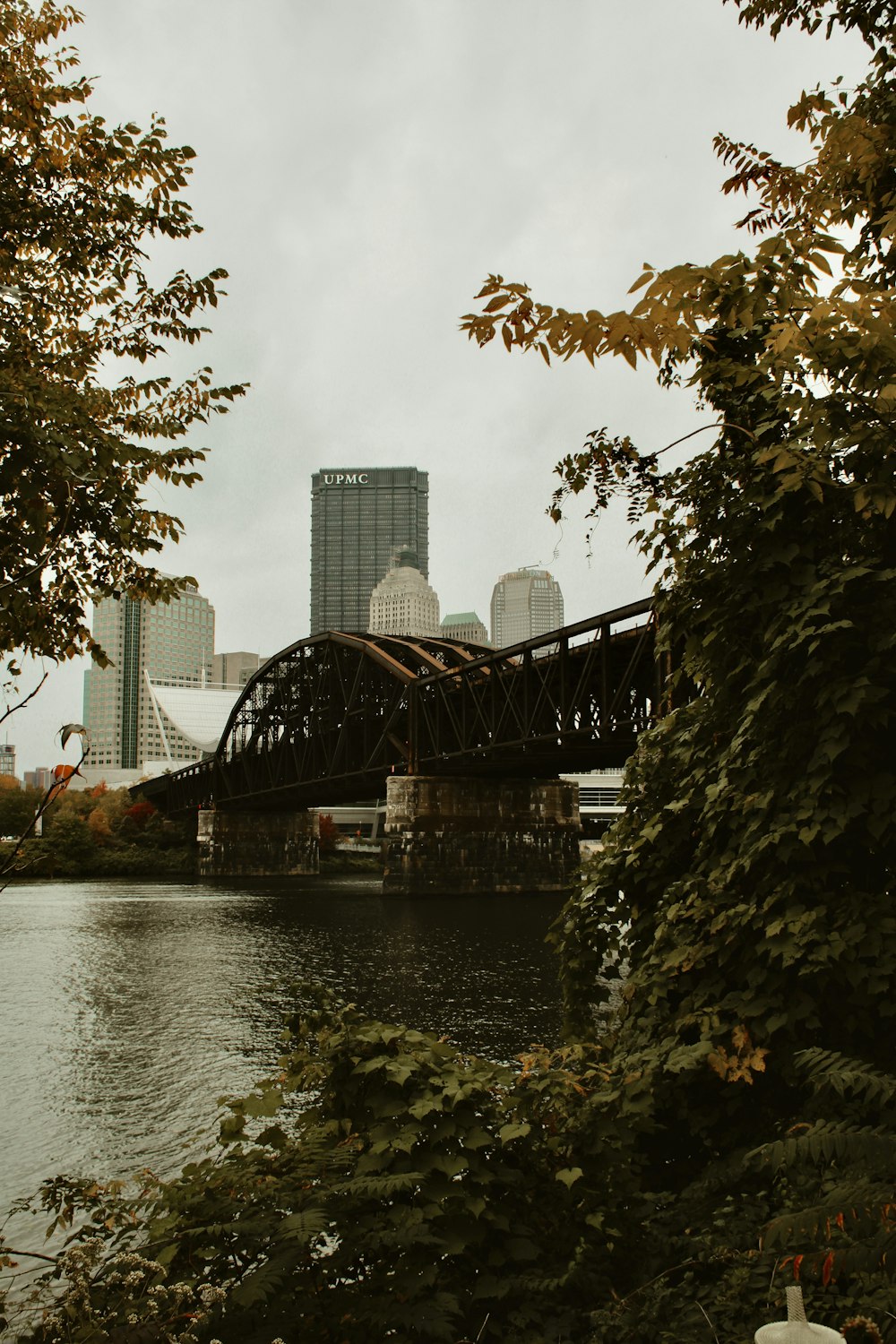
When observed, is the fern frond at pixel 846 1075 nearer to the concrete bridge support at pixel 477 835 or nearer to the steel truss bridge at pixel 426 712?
the steel truss bridge at pixel 426 712

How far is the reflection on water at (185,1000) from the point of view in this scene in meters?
12.7

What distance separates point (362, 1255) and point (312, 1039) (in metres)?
1.73

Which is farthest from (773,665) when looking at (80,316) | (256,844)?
(256,844)

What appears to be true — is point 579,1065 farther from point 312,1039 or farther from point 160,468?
point 160,468

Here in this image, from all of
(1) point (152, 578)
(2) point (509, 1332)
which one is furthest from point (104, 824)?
(2) point (509, 1332)

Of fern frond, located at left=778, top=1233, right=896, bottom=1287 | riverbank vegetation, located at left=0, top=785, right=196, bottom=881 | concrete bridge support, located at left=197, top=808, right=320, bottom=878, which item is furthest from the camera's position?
concrete bridge support, located at left=197, top=808, right=320, bottom=878

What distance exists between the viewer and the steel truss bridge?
4809 centimetres

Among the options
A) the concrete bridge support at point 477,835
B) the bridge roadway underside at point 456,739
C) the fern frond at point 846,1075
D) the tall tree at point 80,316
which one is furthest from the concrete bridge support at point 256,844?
the fern frond at point 846,1075

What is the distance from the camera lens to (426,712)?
67.9m

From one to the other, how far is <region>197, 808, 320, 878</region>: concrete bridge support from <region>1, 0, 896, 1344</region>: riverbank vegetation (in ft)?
336

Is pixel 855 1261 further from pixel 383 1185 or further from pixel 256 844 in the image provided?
pixel 256 844

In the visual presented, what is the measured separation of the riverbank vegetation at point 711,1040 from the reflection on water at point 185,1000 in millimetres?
1980

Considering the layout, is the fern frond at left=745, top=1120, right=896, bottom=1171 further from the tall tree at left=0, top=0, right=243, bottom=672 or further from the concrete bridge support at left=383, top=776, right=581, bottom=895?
the concrete bridge support at left=383, top=776, right=581, bottom=895

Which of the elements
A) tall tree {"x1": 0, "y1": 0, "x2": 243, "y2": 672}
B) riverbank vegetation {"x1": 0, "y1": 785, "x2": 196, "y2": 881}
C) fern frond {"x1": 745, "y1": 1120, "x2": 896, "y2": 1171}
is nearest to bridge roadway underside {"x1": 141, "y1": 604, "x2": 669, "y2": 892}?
riverbank vegetation {"x1": 0, "y1": 785, "x2": 196, "y2": 881}
